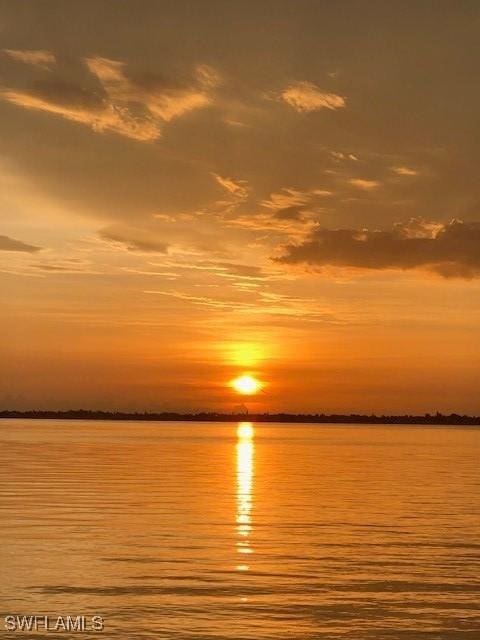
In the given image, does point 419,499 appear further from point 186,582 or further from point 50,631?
point 50,631

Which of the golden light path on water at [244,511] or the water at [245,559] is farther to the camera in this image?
the golden light path on water at [244,511]

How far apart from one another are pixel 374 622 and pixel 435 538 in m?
15.1

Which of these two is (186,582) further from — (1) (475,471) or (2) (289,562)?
(1) (475,471)

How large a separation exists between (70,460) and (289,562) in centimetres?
6649

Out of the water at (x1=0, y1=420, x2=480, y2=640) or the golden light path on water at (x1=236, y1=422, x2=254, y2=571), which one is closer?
the water at (x1=0, y1=420, x2=480, y2=640)

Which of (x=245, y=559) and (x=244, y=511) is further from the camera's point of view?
(x=244, y=511)

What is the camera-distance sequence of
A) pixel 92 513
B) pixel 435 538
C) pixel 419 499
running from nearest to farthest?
pixel 435 538 → pixel 92 513 → pixel 419 499

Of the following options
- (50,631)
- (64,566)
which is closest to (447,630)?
(50,631)

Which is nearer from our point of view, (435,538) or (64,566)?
(64,566)

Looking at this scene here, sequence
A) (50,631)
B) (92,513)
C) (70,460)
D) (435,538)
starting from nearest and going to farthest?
(50,631)
(435,538)
(92,513)
(70,460)

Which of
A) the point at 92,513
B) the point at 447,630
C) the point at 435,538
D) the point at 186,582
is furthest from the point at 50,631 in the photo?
the point at 92,513

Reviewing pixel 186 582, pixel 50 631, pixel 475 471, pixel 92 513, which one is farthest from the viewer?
pixel 475 471

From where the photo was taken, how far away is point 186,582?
27.2m

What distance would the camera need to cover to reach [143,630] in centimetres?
2148
